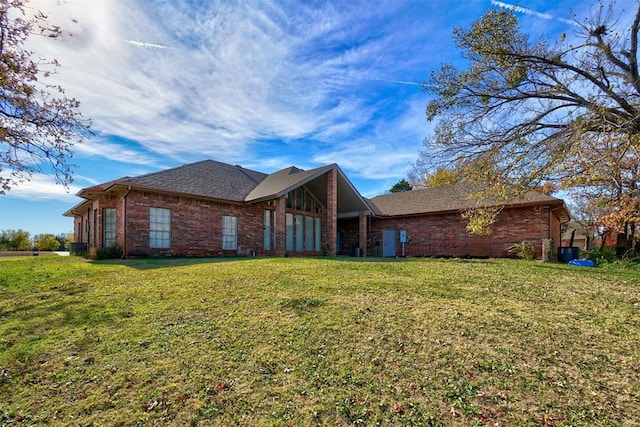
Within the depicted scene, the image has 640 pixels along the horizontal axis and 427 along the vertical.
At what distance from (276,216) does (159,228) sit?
16.0 feet

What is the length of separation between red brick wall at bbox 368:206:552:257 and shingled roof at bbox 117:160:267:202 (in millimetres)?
9148

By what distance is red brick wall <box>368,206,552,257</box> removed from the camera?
15.6m

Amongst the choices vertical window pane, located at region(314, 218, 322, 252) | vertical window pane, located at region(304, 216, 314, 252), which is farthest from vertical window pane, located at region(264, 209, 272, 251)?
vertical window pane, located at region(314, 218, 322, 252)

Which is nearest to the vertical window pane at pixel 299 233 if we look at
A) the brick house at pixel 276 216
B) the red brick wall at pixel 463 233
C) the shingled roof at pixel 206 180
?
the brick house at pixel 276 216

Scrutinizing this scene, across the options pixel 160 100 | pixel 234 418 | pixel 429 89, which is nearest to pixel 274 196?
pixel 160 100

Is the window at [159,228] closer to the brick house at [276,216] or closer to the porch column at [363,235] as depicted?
the brick house at [276,216]

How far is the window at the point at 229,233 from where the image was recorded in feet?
51.4

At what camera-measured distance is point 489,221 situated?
11.0 m

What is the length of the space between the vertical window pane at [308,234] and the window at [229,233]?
3.83m

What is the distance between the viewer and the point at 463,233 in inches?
702

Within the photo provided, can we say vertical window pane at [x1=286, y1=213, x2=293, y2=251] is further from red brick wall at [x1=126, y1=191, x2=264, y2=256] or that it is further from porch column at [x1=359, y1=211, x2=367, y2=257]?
porch column at [x1=359, y1=211, x2=367, y2=257]

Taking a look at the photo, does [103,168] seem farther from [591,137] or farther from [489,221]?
[591,137]

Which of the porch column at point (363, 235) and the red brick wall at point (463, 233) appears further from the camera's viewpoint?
the porch column at point (363, 235)

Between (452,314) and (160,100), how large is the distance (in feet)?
38.8
